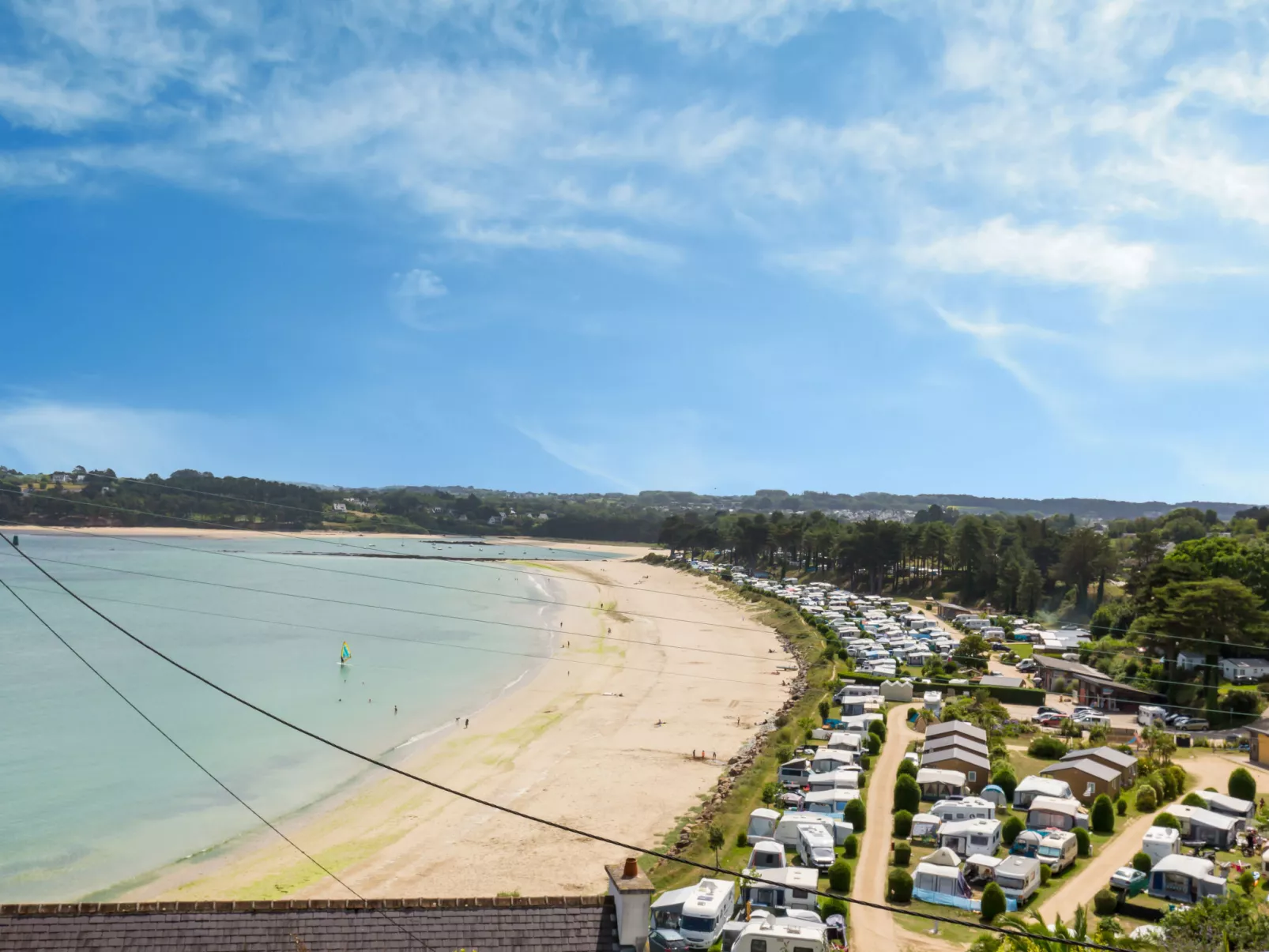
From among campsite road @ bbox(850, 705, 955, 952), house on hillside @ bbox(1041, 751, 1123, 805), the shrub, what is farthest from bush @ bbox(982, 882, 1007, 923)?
house on hillside @ bbox(1041, 751, 1123, 805)

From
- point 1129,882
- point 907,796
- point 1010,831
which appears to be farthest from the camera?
point 907,796

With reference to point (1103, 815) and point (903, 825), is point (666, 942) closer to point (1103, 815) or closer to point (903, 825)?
point (903, 825)

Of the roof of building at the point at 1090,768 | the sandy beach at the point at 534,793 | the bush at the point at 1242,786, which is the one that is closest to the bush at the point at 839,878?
the sandy beach at the point at 534,793

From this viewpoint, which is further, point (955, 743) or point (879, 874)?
point (955, 743)

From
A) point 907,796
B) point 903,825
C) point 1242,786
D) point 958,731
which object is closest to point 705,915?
point 903,825

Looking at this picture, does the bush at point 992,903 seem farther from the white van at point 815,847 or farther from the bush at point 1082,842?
the bush at point 1082,842
